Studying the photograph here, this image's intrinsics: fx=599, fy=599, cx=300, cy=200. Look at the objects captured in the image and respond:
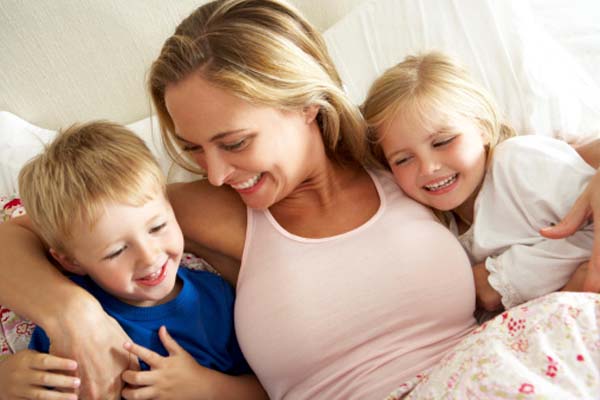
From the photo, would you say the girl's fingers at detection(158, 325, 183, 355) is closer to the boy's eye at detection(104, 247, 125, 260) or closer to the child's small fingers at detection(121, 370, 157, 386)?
the child's small fingers at detection(121, 370, 157, 386)

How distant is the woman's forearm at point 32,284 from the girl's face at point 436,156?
67cm

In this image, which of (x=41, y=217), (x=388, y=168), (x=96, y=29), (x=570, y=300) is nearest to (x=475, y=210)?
(x=388, y=168)

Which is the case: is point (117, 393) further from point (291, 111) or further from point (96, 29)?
point (96, 29)

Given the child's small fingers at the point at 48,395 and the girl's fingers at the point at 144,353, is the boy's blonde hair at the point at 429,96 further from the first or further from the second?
the child's small fingers at the point at 48,395

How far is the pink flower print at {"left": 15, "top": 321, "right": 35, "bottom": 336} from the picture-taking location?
1250mm

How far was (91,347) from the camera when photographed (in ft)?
3.40

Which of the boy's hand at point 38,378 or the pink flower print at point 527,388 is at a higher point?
the boy's hand at point 38,378

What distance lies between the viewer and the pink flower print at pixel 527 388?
815 mm

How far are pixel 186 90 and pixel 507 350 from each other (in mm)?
698

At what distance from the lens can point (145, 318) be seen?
1194 millimetres

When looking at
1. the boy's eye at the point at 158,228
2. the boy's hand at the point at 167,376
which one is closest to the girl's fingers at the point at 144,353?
the boy's hand at the point at 167,376

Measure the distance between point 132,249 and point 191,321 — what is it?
0.73 ft

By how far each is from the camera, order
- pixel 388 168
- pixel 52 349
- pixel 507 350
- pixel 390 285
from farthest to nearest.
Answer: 1. pixel 388 168
2. pixel 390 285
3. pixel 52 349
4. pixel 507 350

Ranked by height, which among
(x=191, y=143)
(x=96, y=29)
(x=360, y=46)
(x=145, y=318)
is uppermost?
(x=96, y=29)
